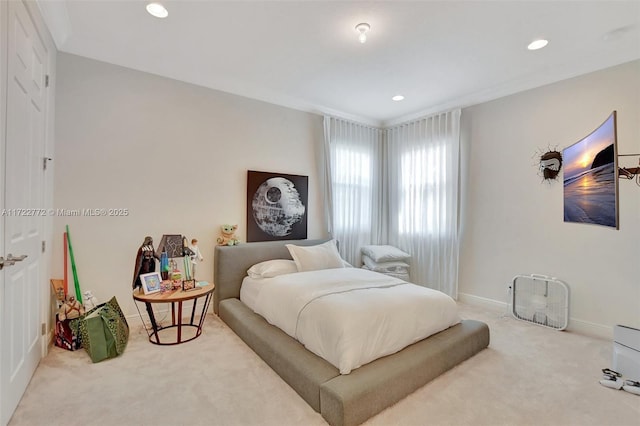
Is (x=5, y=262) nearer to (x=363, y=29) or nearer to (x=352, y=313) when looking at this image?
(x=352, y=313)

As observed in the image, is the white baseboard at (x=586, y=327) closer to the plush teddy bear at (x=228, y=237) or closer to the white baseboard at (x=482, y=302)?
the white baseboard at (x=482, y=302)

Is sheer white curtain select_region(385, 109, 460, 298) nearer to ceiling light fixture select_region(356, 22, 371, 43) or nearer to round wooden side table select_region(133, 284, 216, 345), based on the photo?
ceiling light fixture select_region(356, 22, 371, 43)

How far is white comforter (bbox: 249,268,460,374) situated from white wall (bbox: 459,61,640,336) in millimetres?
1553

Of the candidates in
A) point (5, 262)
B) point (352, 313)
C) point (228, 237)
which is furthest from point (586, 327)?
point (5, 262)

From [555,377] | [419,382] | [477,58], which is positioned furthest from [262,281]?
[477,58]

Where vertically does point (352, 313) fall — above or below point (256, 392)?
above

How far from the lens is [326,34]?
102 inches

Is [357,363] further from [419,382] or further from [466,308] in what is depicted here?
[466,308]

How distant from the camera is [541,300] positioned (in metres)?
3.32

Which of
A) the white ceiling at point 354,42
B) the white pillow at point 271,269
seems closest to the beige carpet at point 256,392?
the white pillow at point 271,269

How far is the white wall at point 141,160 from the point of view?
2.81 metres

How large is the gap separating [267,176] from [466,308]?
3.08 metres

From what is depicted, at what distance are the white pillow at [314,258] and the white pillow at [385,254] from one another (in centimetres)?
83

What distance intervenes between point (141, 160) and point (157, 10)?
1432mm
